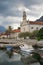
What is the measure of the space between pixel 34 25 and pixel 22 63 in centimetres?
6529

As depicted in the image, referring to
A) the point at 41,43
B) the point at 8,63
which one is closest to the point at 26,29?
the point at 41,43

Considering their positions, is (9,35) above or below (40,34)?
below

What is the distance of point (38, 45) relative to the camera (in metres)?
59.0

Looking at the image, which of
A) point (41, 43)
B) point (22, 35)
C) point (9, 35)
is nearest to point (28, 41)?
point (41, 43)

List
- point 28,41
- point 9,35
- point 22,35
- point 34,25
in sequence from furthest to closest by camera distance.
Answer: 1. point 9,35
2. point 34,25
3. point 22,35
4. point 28,41

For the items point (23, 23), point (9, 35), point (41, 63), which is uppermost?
point (41, 63)

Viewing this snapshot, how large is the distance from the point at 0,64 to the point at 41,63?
5.32 meters

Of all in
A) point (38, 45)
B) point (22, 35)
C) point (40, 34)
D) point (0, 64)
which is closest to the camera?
point (0, 64)

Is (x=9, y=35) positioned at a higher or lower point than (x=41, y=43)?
lower

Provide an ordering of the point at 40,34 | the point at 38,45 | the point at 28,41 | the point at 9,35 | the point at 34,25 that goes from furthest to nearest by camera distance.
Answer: the point at 9,35
the point at 34,25
the point at 40,34
the point at 28,41
the point at 38,45

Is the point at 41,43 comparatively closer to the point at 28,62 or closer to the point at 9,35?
the point at 28,62

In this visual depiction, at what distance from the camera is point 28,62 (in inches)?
1179

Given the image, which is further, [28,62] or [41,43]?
[41,43]

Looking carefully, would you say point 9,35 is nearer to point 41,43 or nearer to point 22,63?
point 41,43
